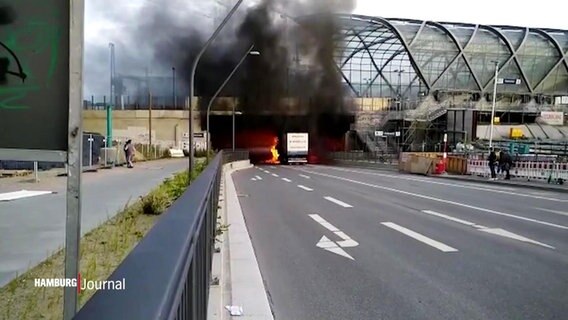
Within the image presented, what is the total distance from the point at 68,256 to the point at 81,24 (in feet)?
3.14

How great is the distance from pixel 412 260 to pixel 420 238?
185 centimetres

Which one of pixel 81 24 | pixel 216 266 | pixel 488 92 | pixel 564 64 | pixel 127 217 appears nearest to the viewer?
pixel 81 24

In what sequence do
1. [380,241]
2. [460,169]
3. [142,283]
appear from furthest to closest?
[460,169]
[380,241]
[142,283]

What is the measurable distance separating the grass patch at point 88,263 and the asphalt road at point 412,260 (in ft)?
6.10

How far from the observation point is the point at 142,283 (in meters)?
1.50

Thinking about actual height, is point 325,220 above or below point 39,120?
below

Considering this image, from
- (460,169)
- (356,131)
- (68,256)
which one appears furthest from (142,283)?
(356,131)

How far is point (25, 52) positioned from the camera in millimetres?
2104

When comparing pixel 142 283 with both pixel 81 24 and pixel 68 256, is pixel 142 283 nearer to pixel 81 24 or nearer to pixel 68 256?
pixel 68 256

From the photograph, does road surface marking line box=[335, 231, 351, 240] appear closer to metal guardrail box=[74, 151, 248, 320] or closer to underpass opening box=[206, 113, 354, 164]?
metal guardrail box=[74, 151, 248, 320]

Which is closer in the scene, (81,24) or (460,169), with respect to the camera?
(81,24)

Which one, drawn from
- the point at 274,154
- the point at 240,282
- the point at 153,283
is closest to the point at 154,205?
the point at 240,282

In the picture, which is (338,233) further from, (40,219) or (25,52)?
(25,52)

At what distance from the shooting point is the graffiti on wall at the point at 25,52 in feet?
6.87
